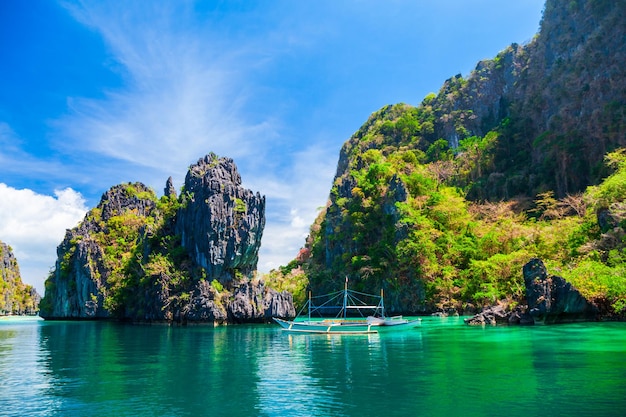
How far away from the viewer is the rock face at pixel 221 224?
207ft


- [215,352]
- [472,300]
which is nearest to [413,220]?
[472,300]

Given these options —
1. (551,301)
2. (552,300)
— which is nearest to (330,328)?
(551,301)

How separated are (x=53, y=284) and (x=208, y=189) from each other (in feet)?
193

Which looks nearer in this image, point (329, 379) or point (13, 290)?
point (329, 379)

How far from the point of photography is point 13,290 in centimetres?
13488

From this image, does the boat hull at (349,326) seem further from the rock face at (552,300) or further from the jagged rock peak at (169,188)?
the jagged rock peak at (169,188)

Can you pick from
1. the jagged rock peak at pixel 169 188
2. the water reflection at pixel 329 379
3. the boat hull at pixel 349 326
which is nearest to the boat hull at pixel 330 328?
the boat hull at pixel 349 326

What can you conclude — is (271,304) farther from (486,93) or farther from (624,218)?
(486,93)

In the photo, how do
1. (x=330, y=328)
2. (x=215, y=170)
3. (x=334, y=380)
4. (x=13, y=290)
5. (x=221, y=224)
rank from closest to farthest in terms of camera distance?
→ (x=334, y=380), (x=330, y=328), (x=221, y=224), (x=215, y=170), (x=13, y=290)

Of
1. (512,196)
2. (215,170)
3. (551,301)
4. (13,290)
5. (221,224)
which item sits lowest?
(551,301)

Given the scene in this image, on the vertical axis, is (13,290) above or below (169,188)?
below

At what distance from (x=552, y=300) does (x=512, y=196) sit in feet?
125

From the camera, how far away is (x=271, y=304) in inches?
2511

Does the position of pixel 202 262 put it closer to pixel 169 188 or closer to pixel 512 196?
pixel 169 188
